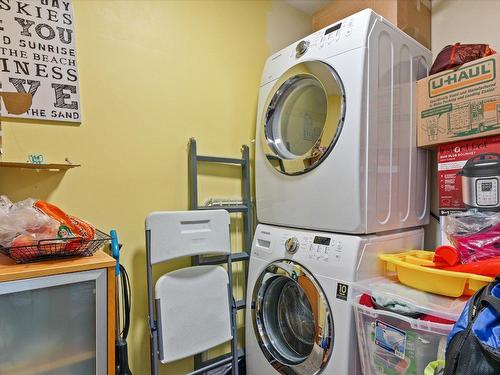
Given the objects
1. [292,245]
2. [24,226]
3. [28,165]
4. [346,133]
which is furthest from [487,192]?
[28,165]

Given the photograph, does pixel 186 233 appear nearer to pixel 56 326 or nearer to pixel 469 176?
pixel 56 326

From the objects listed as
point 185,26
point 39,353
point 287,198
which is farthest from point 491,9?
point 39,353

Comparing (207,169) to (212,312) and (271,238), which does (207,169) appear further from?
(212,312)

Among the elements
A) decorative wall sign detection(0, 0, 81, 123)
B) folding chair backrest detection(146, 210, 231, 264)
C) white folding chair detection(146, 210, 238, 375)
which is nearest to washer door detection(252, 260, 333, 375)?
white folding chair detection(146, 210, 238, 375)

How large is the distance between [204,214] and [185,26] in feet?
3.29

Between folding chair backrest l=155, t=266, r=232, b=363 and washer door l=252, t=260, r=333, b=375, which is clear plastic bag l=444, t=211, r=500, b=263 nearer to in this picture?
washer door l=252, t=260, r=333, b=375

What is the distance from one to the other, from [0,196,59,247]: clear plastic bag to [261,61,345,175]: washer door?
0.99 m

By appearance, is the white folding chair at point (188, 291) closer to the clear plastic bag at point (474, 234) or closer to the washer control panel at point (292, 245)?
the washer control panel at point (292, 245)

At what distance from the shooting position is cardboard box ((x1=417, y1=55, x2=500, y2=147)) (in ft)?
3.86

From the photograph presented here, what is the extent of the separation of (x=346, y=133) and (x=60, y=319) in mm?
1206

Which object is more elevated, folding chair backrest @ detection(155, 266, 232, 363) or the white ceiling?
the white ceiling

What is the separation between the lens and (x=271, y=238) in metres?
1.51

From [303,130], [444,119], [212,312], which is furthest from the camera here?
[303,130]

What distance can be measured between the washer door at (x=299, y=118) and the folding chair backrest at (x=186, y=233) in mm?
418
